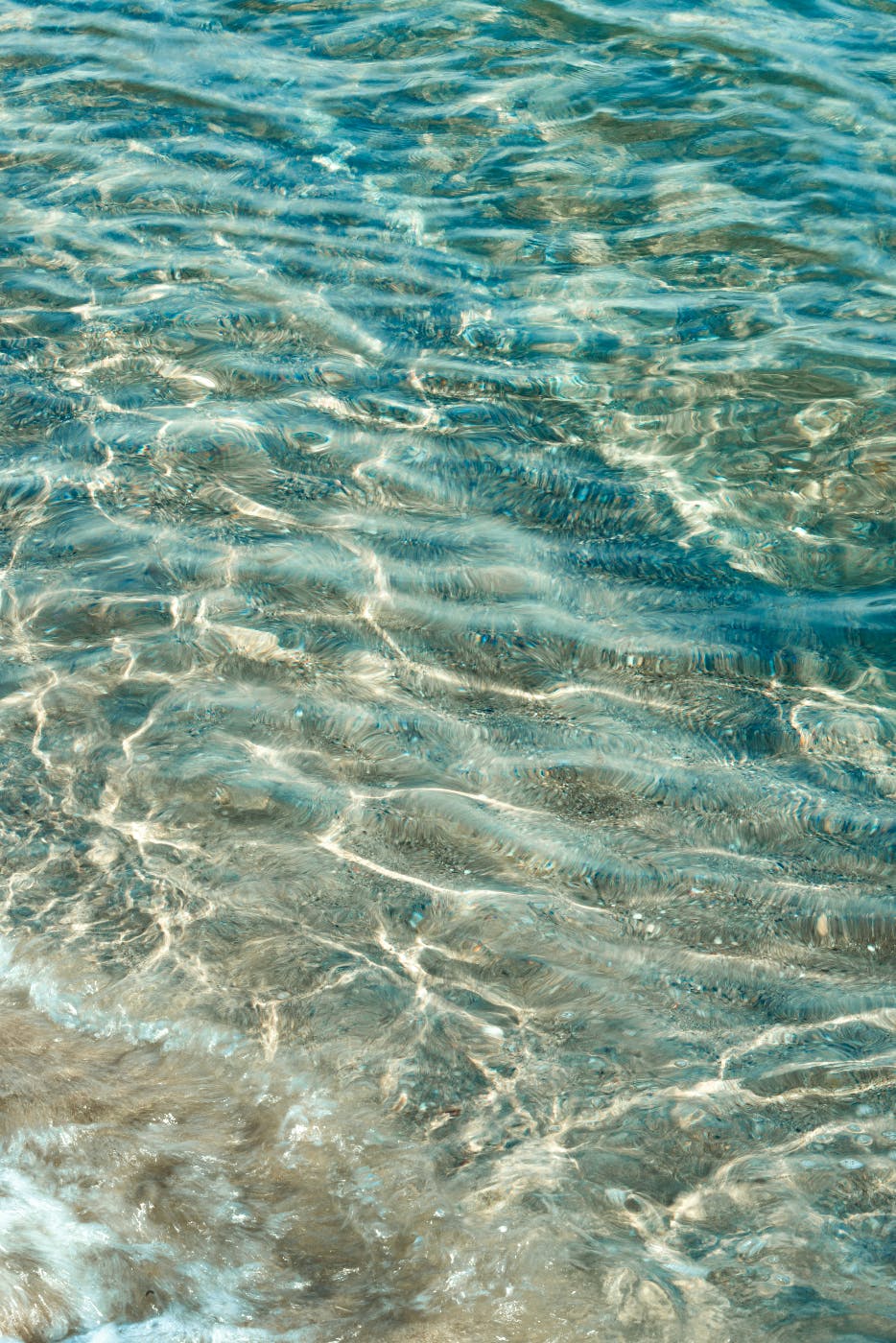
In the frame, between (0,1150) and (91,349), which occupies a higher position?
(91,349)

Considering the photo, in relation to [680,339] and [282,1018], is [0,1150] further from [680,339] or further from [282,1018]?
[680,339]

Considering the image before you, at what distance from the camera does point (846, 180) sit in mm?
7305

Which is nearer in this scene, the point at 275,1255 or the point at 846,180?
the point at 275,1255

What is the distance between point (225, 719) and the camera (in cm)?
414

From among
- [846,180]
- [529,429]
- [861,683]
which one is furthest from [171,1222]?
[846,180]

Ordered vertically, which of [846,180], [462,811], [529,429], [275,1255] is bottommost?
[275,1255]

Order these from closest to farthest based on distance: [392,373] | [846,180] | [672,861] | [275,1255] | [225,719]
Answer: [275,1255]
[672,861]
[225,719]
[392,373]
[846,180]

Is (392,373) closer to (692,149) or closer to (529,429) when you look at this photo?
(529,429)

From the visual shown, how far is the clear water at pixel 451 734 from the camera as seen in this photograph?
9.04 feet

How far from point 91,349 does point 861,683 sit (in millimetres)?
4206

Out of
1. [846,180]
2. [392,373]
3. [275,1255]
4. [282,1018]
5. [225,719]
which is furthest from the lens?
[846,180]

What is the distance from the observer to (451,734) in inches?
160

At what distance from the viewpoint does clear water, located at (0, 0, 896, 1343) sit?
2.75 m

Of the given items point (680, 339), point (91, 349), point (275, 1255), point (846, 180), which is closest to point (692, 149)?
point (846, 180)
